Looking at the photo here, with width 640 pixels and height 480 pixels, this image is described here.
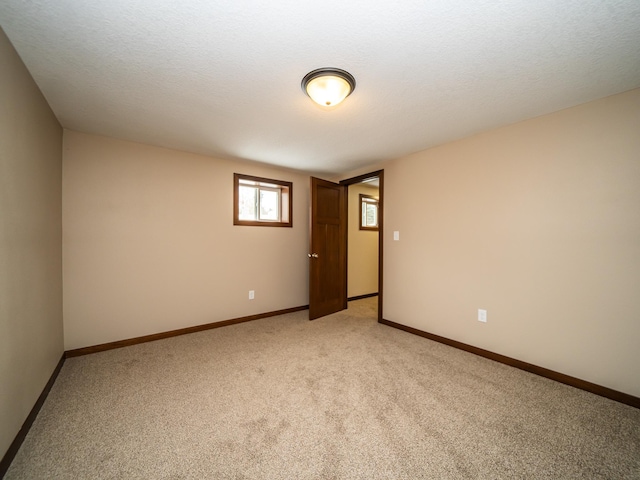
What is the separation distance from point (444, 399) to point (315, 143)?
8.94ft

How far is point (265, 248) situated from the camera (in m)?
3.99

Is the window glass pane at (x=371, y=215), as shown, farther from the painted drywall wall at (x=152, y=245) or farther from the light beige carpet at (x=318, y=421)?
the light beige carpet at (x=318, y=421)

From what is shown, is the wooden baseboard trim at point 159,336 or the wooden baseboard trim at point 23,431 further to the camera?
the wooden baseboard trim at point 159,336

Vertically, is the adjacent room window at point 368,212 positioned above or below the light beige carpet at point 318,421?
above

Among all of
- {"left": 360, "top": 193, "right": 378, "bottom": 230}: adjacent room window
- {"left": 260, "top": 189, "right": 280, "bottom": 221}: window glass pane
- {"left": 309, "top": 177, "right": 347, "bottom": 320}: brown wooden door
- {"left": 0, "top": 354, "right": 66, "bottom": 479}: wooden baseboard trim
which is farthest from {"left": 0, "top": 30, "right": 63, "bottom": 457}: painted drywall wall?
{"left": 360, "top": 193, "right": 378, "bottom": 230}: adjacent room window

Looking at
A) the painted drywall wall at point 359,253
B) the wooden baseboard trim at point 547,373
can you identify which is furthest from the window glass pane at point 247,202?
the wooden baseboard trim at point 547,373

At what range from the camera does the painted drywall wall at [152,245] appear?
2674mm

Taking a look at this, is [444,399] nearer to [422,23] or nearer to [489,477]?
[489,477]

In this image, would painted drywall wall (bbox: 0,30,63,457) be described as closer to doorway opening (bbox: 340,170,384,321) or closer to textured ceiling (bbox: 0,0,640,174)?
textured ceiling (bbox: 0,0,640,174)

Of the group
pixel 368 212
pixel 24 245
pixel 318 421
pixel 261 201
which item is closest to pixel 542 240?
pixel 318 421

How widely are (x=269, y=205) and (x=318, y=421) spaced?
316 centimetres

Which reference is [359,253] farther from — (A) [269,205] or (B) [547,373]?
(B) [547,373]

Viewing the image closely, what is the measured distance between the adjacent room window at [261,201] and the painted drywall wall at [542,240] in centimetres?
200

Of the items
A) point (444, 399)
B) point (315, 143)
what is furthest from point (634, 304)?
point (315, 143)
